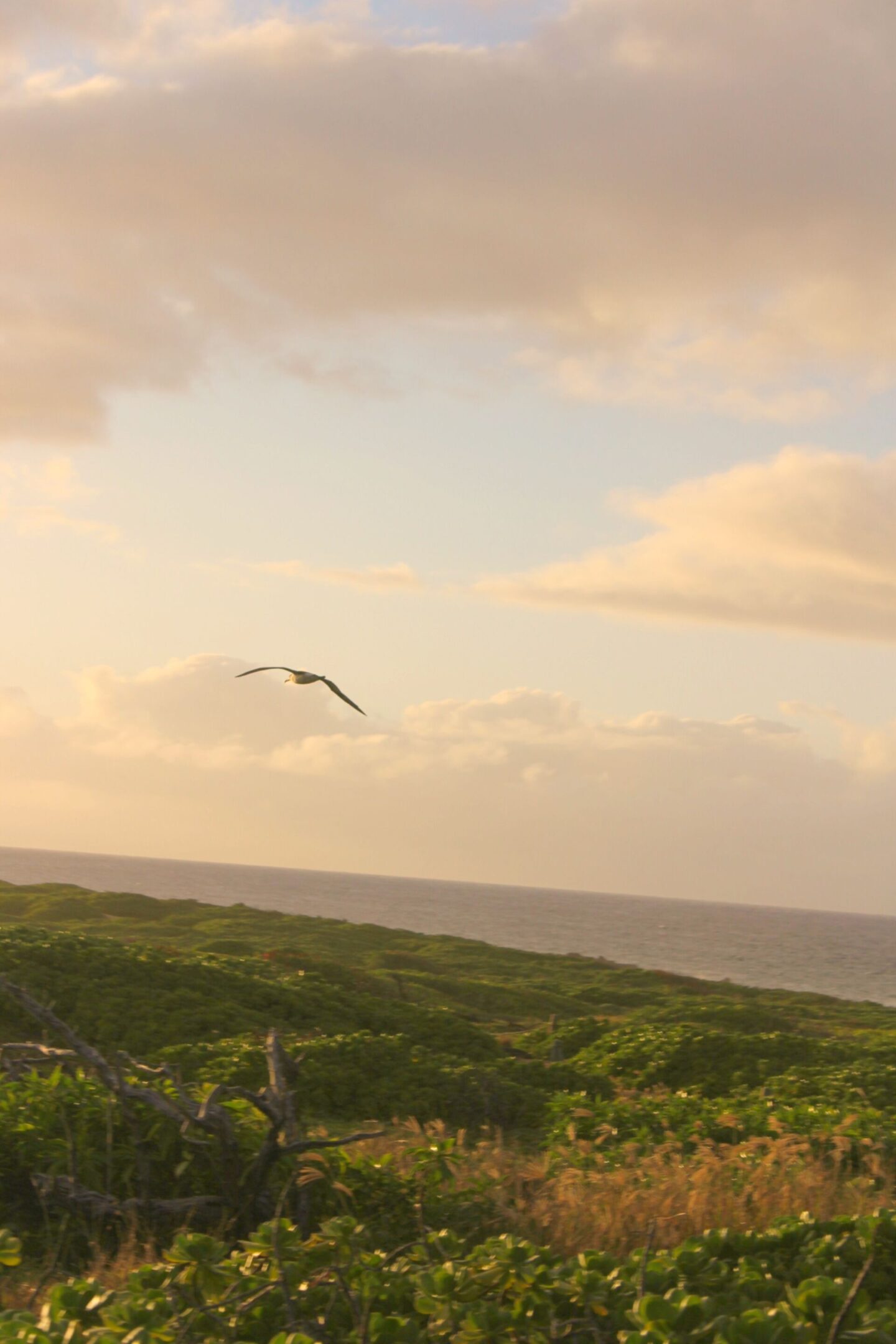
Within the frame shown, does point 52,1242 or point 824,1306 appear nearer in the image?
point 824,1306

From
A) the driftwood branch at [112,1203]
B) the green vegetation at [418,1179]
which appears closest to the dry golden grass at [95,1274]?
the green vegetation at [418,1179]

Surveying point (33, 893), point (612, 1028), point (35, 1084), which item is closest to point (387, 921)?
point (33, 893)

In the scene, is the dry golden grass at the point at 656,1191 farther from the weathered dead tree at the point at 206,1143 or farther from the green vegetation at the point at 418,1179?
the weathered dead tree at the point at 206,1143

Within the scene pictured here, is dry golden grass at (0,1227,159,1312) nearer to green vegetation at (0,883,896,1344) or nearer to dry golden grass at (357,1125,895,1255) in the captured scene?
green vegetation at (0,883,896,1344)

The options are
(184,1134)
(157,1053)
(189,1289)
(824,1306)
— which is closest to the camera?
(824,1306)

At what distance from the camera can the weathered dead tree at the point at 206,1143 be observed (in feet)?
23.7

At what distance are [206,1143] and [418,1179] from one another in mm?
1580

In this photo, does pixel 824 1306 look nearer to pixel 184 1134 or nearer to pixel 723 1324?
pixel 723 1324

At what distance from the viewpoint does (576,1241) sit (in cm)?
755

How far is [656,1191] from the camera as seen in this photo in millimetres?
8211

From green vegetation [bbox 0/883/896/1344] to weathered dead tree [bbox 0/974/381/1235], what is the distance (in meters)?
0.03

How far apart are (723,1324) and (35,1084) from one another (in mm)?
7074

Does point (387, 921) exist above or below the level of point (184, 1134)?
below

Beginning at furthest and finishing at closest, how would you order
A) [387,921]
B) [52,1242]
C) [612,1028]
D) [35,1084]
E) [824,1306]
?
Result: [387,921] < [612,1028] < [35,1084] < [52,1242] < [824,1306]
